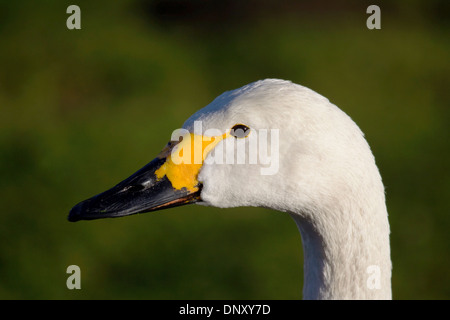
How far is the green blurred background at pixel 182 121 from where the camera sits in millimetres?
7043

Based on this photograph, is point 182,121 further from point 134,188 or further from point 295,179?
point 295,179

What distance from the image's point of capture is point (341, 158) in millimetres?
2928

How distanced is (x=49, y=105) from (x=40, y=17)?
1.90 m

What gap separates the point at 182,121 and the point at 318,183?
19.8 ft

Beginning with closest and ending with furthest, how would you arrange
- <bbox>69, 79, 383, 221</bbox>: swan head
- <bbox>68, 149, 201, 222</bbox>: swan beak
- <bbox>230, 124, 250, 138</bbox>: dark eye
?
1. <bbox>69, 79, 383, 221</bbox>: swan head
2. <bbox>230, 124, 250, 138</bbox>: dark eye
3. <bbox>68, 149, 201, 222</bbox>: swan beak

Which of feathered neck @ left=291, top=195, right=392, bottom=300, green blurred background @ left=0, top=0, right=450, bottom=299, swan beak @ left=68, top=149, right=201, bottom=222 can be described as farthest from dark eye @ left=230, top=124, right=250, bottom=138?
green blurred background @ left=0, top=0, right=450, bottom=299

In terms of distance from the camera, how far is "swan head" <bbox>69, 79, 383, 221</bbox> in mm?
2943

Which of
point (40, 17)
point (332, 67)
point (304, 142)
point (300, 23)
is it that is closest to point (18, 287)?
point (304, 142)

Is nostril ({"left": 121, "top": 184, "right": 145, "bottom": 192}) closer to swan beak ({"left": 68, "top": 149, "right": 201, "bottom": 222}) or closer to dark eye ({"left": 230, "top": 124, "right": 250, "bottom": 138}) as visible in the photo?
swan beak ({"left": 68, "top": 149, "right": 201, "bottom": 222})

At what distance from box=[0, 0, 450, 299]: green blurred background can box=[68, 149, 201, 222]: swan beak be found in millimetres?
3628

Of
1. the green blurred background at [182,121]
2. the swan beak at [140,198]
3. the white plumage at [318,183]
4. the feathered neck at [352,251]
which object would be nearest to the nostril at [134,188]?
the swan beak at [140,198]

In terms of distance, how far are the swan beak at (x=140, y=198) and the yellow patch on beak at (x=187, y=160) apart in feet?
0.08

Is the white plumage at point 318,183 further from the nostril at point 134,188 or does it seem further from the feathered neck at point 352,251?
the nostril at point 134,188
